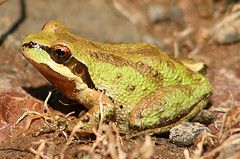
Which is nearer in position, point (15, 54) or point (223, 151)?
point (223, 151)

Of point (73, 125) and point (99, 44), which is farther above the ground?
point (99, 44)

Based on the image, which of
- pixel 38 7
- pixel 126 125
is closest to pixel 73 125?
pixel 126 125

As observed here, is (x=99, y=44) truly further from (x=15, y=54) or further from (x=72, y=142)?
(x=15, y=54)

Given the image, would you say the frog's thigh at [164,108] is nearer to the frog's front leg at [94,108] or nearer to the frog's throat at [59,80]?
the frog's front leg at [94,108]

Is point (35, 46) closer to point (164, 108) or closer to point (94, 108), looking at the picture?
point (94, 108)

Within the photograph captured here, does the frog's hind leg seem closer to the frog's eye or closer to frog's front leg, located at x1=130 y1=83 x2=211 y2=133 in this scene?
frog's front leg, located at x1=130 y1=83 x2=211 y2=133

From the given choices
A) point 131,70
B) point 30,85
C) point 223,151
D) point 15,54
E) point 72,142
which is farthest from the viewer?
point 15,54

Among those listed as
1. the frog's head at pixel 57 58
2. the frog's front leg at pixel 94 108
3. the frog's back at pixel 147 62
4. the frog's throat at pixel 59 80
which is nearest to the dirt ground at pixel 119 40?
the frog's front leg at pixel 94 108
